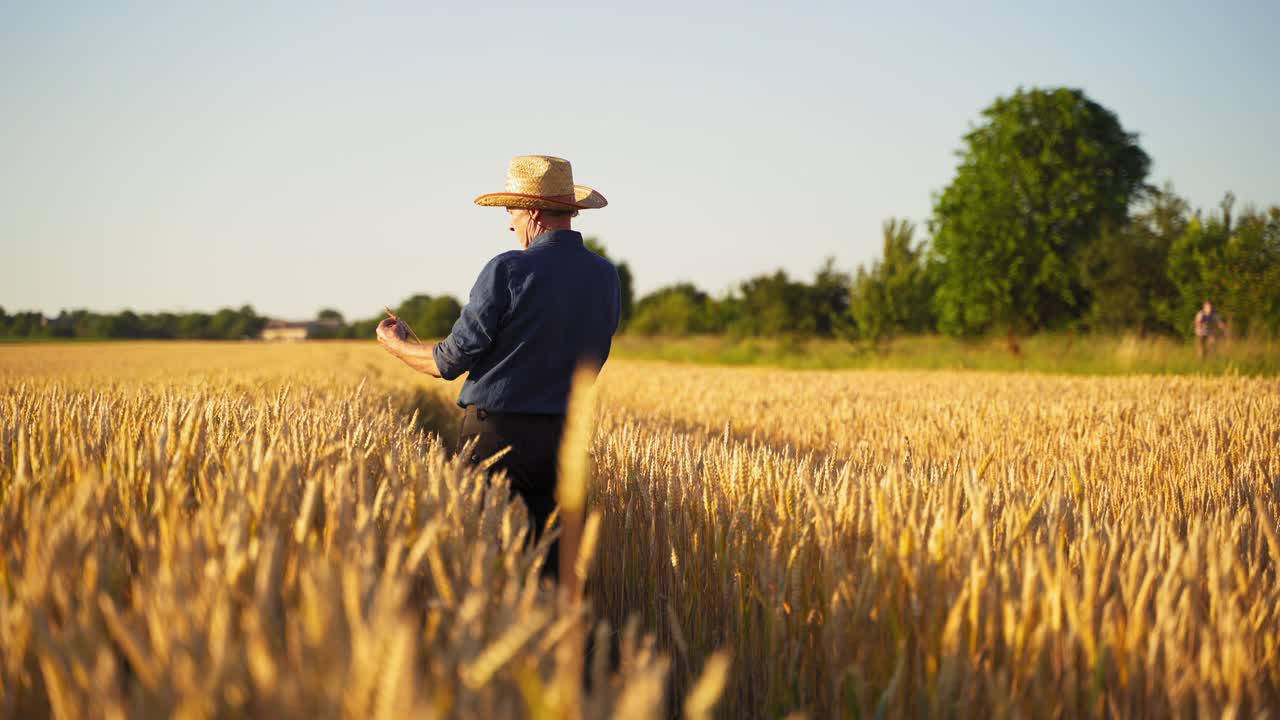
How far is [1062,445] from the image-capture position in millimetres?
5637

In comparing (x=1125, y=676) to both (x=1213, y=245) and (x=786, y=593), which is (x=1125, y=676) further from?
(x=1213, y=245)

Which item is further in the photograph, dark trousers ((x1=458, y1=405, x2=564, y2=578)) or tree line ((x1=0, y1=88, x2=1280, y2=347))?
tree line ((x1=0, y1=88, x2=1280, y2=347))

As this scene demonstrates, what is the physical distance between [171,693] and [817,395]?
393 inches

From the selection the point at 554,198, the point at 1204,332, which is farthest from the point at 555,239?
the point at 1204,332

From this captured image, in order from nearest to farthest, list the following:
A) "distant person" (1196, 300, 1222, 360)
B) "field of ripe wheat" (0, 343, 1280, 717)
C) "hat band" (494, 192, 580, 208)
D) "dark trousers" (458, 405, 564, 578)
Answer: "field of ripe wheat" (0, 343, 1280, 717) < "dark trousers" (458, 405, 564, 578) < "hat band" (494, 192, 580, 208) < "distant person" (1196, 300, 1222, 360)

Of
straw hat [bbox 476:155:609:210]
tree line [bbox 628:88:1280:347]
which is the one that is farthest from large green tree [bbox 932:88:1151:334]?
straw hat [bbox 476:155:609:210]

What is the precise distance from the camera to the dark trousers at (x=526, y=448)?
322cm

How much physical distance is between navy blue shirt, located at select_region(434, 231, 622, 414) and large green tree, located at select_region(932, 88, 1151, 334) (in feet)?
104

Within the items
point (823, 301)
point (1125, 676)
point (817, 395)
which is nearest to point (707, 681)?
point (1125, 676)

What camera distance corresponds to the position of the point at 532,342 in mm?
3170

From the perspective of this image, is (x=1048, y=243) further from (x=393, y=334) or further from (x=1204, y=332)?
(x=393, y=334)

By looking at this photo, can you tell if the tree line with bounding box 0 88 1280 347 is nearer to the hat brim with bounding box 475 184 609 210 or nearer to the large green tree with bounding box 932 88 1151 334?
the large green tree with bounding box 932 88 1151 334

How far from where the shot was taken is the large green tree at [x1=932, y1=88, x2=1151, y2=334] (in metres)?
31.4

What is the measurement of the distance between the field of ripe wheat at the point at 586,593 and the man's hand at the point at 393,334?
1.39ft
